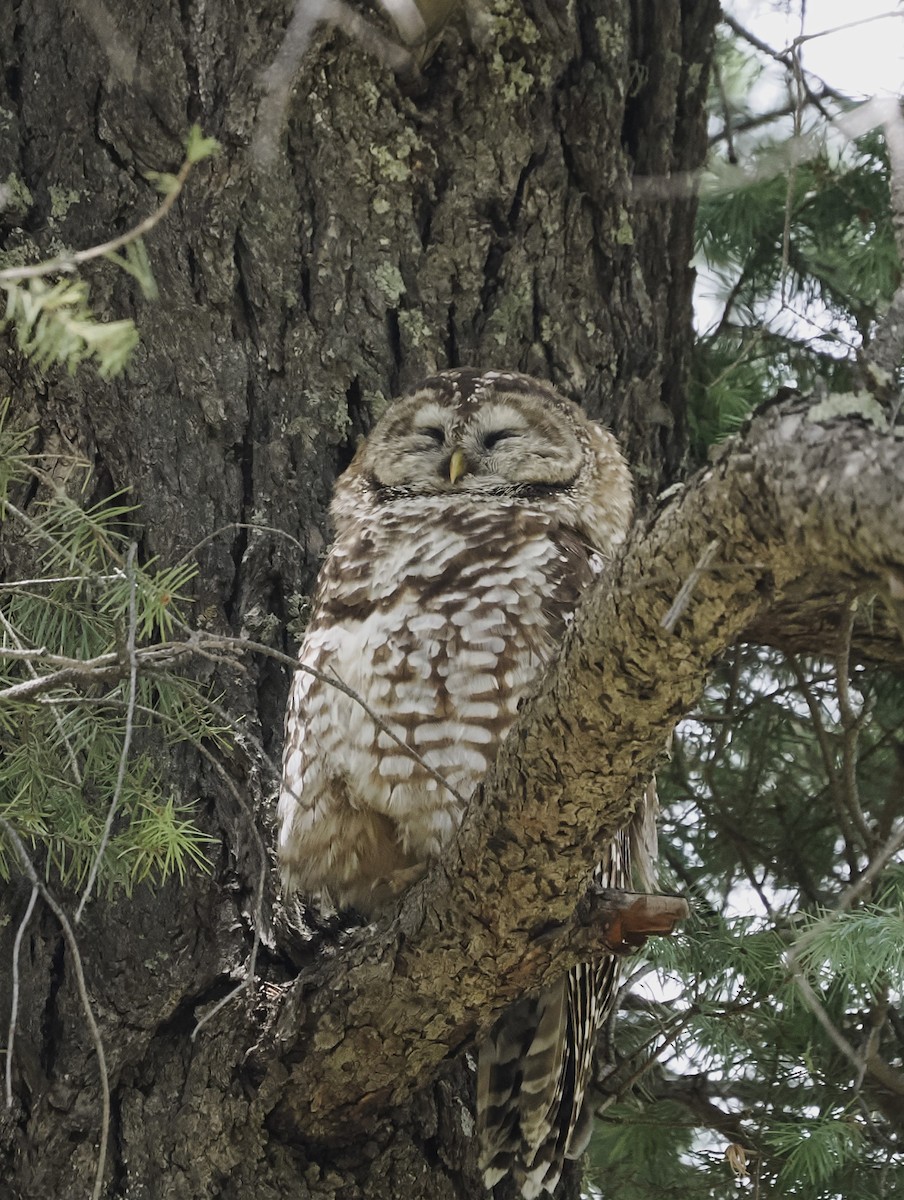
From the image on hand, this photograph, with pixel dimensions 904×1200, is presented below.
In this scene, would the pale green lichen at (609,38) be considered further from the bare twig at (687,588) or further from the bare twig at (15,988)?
the bare twig at (15,988)

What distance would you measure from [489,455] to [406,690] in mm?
618

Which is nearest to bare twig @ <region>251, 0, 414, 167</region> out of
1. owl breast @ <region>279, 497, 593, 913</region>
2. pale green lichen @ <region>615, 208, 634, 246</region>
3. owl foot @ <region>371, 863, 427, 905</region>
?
pale green lichen @ <region>615, 208, 634, 246</region>

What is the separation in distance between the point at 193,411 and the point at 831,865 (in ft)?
5.80

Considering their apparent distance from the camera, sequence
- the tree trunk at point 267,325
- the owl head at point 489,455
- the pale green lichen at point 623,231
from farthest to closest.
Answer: the pale green lichen at point 623,231 < the owl head at point 489,455 < the tree trunk at point 267,325

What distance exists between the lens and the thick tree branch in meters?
1.35

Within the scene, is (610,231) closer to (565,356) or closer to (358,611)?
(565,356)

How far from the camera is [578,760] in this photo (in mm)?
1744

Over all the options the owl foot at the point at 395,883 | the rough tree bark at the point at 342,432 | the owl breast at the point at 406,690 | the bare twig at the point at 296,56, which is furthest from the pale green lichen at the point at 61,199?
the owl foot at the point at 395,883

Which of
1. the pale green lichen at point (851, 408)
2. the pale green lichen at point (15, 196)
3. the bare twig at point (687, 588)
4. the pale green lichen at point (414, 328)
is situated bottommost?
the bare twig at point (687, 588)

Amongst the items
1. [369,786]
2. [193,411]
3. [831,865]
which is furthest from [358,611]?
[831,865]

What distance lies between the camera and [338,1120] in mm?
2225

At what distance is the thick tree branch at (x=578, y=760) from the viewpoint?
53.3 inches

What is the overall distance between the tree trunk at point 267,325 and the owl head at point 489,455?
0.10 meters

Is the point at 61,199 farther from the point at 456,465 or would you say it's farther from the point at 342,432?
the point at 456,465
